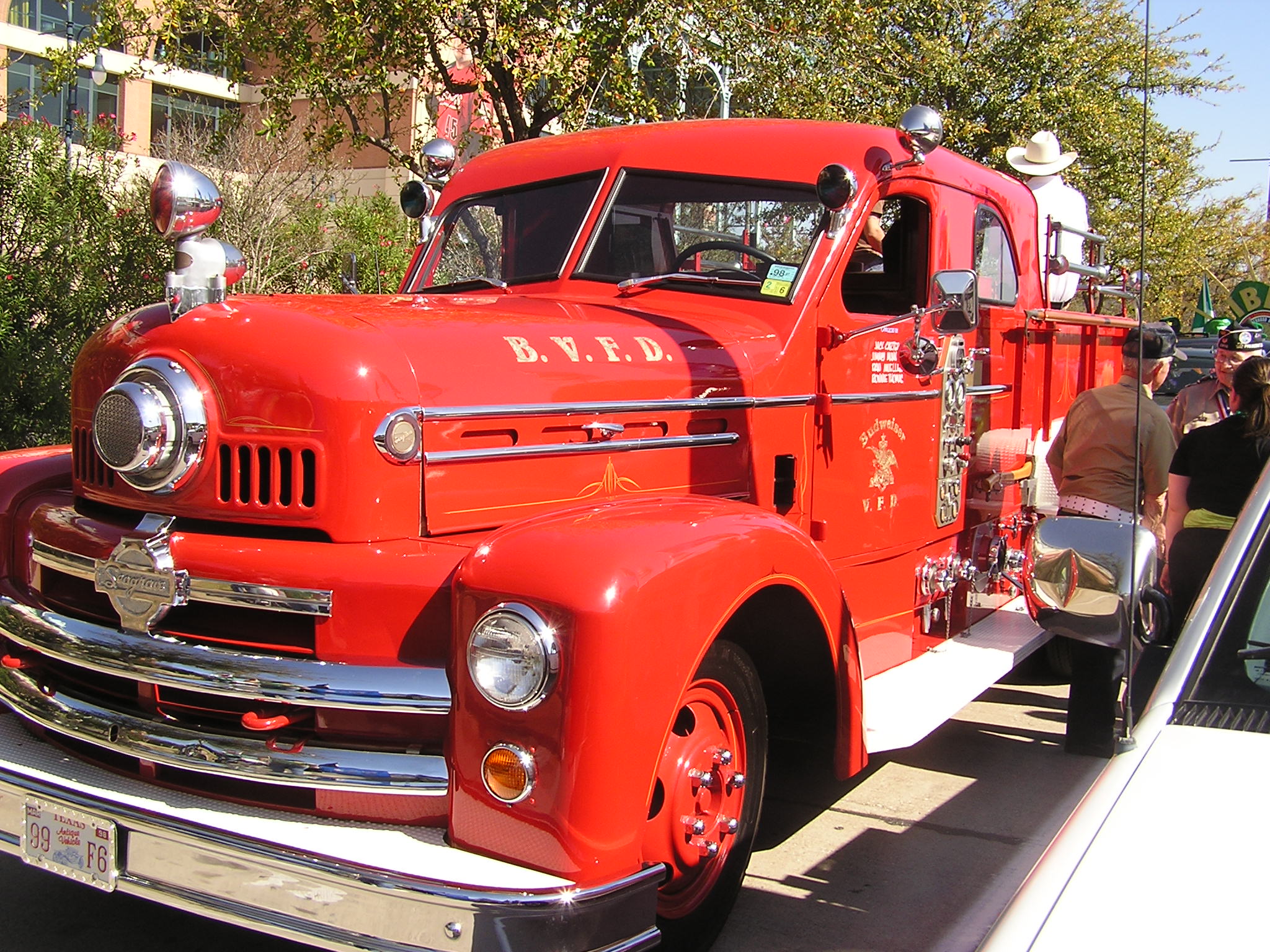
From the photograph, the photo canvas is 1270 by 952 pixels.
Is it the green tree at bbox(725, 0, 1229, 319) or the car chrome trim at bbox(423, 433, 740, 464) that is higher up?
the green tree at bbox(725, 0, 1229, 319)

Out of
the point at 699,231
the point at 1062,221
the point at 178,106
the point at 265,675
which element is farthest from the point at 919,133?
the point at 178,106

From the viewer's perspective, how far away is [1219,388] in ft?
23.5

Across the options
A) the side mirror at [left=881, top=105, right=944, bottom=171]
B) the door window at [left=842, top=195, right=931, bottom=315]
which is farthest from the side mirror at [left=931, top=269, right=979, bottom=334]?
the side mirror at [left=881, top=105, right=944, bottom=171]

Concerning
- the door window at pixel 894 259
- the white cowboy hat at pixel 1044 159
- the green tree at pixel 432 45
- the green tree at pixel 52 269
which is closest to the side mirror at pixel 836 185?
the door window at pixel 894 259

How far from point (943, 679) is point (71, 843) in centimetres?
283

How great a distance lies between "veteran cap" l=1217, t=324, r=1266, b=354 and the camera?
6094 millimetres

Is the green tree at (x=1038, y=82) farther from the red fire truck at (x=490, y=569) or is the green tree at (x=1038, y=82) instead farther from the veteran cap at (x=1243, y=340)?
the red fire truck at (x=490, y=569)

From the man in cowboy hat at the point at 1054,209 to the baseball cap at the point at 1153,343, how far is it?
747 millimetres

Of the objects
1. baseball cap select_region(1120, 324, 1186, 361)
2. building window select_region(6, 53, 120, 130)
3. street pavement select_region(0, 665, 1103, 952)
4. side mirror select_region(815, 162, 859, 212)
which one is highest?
building window select_region(6, 53, 120, 130)

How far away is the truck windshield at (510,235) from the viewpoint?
424 centimetres

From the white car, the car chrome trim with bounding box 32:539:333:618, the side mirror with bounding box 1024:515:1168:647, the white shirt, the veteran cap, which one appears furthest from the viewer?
the veteran cap

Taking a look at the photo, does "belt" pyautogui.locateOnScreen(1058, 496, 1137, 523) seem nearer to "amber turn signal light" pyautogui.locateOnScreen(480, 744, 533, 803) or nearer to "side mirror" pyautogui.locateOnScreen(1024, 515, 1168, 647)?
"side mirror" pyautogui.locateOnScreen(1024, 515, 1168, 647)

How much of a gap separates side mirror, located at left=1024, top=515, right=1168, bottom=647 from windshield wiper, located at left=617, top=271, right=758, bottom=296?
1.82 meters

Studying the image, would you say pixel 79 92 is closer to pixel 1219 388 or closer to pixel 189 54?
pixel 189 54
